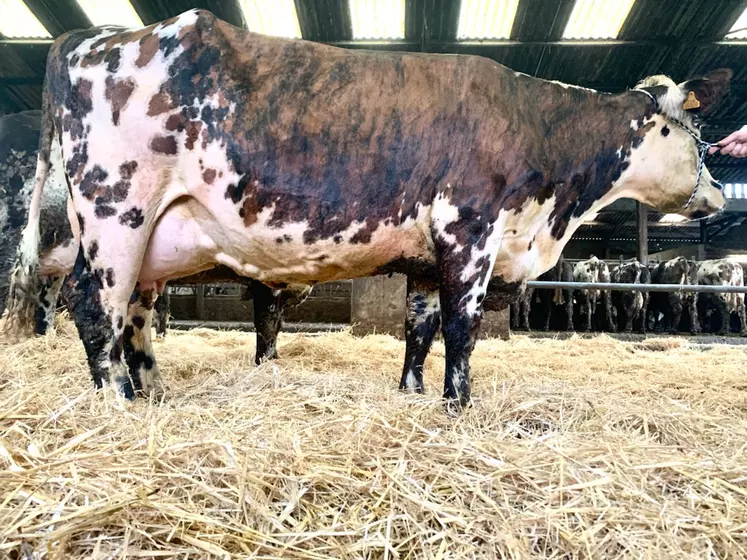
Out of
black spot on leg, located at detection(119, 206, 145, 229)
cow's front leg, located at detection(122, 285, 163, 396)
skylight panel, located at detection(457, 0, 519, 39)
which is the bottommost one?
cow's front leg, located at detection(122, 285, 163, 396)

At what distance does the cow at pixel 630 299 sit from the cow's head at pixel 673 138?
9944 mm

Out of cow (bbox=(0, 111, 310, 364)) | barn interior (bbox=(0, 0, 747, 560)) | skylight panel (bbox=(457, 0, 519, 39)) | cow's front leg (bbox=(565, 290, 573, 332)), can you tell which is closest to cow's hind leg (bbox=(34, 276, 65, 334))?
cow (bbox=(0, 111, 310, 364))

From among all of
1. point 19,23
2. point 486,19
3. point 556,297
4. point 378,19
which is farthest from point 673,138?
point 556,297

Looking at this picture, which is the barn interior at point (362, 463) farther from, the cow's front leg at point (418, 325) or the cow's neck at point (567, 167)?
the cow's neck at point (567, 167)

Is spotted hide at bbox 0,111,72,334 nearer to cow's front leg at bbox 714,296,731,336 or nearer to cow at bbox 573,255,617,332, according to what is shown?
cow at bbox 573,255,617,332

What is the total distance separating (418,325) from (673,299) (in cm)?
1226

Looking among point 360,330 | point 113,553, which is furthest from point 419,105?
point 360,330

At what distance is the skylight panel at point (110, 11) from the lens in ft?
22.2

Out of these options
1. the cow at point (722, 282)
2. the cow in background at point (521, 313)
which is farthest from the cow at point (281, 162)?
the cow at point (722, 282)

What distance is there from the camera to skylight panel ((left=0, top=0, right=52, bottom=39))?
6.89 m

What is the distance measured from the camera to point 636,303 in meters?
13.1

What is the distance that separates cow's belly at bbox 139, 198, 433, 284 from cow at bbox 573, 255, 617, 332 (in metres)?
11.1

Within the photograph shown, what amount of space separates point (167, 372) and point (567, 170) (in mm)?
2894

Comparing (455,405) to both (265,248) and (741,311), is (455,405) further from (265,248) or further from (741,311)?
(741,311)
